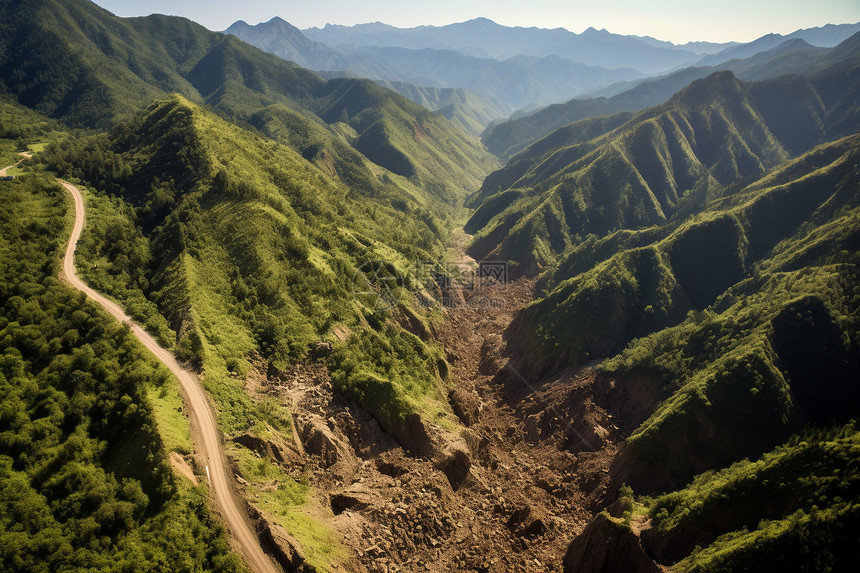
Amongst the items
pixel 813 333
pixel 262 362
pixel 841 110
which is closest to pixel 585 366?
pixel 813 333

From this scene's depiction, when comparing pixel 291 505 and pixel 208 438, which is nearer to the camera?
pixel 291 505

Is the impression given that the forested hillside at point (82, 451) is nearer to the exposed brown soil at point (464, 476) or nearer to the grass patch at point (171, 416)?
the grass patch at point (171, 416)

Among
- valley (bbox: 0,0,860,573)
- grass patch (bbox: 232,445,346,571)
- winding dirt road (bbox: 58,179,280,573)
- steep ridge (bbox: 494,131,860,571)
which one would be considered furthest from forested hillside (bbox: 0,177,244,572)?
steep ridge (bbox: 494,131,860,571)

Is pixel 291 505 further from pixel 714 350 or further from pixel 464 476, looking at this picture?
pixel 714 350

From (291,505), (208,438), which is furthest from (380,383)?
(208,438)

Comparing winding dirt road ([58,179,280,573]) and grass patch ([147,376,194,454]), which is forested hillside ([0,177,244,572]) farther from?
winding dirt road ([58,179,280,573])
